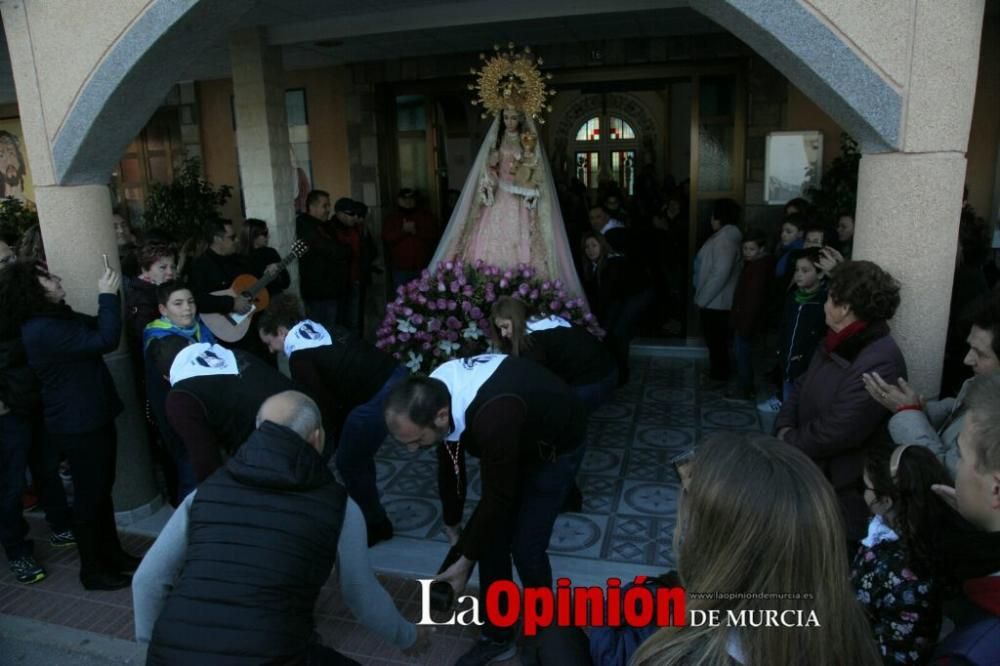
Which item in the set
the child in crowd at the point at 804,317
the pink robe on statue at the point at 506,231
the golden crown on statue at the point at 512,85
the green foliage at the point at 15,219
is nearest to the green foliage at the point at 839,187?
the child in crowd at the point at 804,317

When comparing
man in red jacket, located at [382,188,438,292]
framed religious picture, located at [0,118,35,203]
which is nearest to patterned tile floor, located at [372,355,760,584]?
man in red jacket, located at [382,188,438,292]

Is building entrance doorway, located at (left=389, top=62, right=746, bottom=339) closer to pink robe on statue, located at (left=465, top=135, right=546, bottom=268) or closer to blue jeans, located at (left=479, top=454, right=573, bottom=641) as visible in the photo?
pink robe on statue, located at (left=465, top=135, right=546, bottom=268)

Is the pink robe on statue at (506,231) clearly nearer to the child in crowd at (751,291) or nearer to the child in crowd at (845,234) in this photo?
the child in crowd at (751,291)

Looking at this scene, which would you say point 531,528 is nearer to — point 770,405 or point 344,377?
point 344,377

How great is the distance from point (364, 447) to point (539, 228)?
99.4 inches

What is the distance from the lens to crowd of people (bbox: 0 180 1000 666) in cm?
141

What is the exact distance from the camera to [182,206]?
8367mm

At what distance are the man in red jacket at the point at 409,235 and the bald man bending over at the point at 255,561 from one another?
5.83m

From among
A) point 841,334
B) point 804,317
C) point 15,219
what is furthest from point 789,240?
point 15,219

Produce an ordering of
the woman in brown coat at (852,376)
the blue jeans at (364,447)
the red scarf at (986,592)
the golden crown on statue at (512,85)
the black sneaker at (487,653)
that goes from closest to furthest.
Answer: the red scarf at (986,592) < the woman in brown coat at (852,376) < the black sneaker at (487,653) < the blue jeans at (364,447) < the golden crown on statue at (512,85)

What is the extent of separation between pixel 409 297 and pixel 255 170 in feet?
7.01

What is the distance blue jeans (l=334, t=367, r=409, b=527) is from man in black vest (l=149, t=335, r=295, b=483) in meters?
0.61

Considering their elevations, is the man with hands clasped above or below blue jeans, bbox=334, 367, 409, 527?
above

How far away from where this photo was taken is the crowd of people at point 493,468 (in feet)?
4.61
